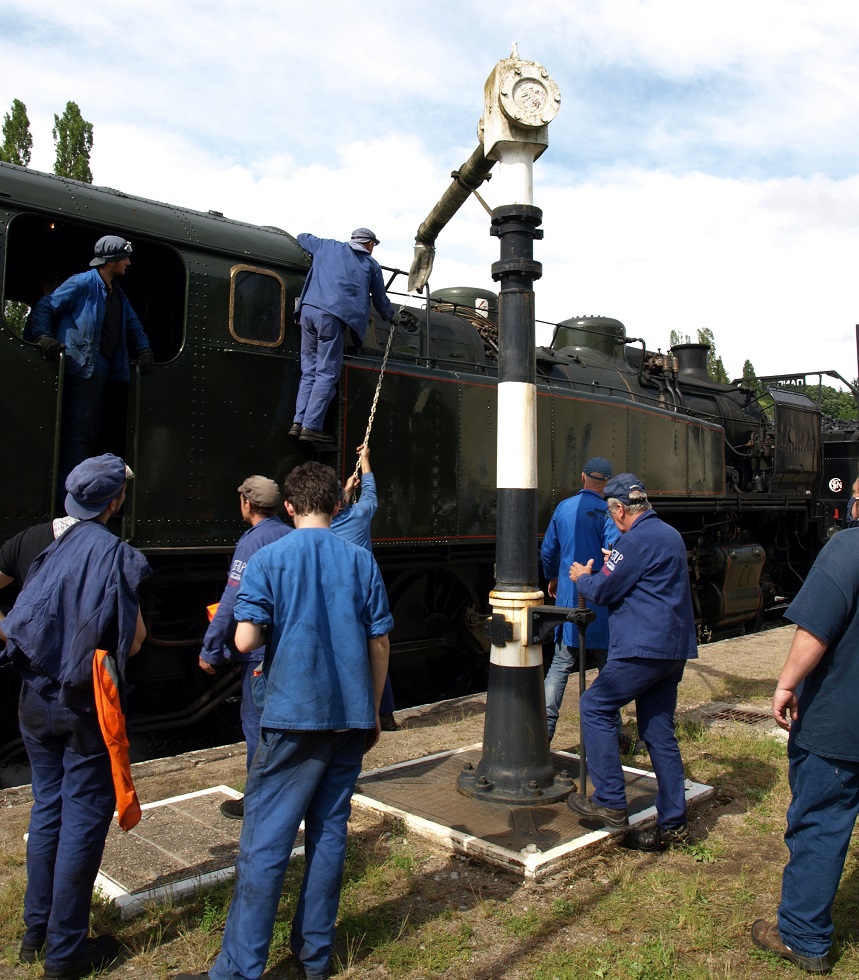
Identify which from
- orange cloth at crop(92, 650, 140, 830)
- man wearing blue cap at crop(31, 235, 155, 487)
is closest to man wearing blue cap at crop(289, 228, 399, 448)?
man wearing blue cap at crop(31, 235, 155, 487)

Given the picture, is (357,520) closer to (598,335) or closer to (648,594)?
(648,594)

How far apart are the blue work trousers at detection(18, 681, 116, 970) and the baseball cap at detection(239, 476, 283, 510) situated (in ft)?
4.10

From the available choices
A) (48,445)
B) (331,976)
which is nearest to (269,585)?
(331,976)

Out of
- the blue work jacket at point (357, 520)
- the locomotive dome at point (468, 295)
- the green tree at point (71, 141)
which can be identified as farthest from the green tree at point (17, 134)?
the blue work jacket at point (357, 520)

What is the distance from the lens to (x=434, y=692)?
722 cm

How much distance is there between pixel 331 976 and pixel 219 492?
10.2 ft

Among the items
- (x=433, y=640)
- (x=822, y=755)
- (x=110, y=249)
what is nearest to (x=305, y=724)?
(x=822, y=755)

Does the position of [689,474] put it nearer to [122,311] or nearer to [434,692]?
[434,692]

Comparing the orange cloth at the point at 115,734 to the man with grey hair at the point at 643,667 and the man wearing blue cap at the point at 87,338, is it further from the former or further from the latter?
the man wearing blue cap at the point at 87,338

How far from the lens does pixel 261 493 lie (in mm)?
3809

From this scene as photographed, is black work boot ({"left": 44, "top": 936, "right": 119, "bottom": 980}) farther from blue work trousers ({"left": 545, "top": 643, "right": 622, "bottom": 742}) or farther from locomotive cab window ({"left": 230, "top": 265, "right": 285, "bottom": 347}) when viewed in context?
locomotive cab window ({"left": 230, "top": 265, "right": 285, "bottom": 347})

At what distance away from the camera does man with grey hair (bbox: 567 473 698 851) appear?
12.4 feet

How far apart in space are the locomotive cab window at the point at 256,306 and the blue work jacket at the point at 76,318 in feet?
2.80

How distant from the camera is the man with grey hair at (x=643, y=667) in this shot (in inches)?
149
